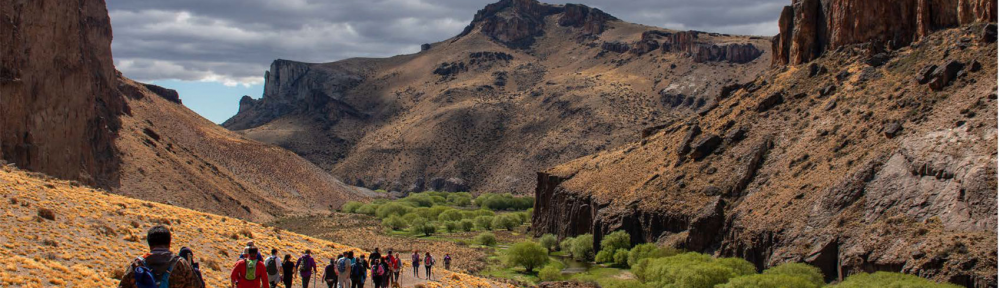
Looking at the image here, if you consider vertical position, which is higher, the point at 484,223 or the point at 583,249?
the point at 583,249

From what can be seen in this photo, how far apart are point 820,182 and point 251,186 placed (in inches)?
3476

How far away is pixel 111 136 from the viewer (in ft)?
281

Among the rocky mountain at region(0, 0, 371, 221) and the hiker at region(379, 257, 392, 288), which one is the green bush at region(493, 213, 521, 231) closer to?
the rocky mountain at region(0, 0, 371, 221)

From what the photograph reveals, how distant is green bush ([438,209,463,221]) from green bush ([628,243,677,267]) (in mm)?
55310

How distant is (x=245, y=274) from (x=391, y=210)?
349 feet

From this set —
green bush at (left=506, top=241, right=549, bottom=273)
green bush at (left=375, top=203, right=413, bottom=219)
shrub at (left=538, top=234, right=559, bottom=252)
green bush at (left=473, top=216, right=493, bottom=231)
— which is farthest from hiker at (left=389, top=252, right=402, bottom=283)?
green bush at (left=375, top=203, right=413, bottom=219)

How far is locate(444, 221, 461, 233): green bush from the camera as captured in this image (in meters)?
104

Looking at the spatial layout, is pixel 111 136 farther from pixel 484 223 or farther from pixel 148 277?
pixel 148 277

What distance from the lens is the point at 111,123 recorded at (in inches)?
3504

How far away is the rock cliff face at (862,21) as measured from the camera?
5894cm

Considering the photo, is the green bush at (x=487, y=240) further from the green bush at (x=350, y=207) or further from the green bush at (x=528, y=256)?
the green bush at (x=350, y=207)

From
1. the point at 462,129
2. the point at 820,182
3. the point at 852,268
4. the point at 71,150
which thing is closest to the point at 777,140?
the point at 820,182

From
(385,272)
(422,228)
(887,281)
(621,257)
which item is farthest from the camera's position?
(422,228)

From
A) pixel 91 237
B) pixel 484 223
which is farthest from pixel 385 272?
pixel 484 223
